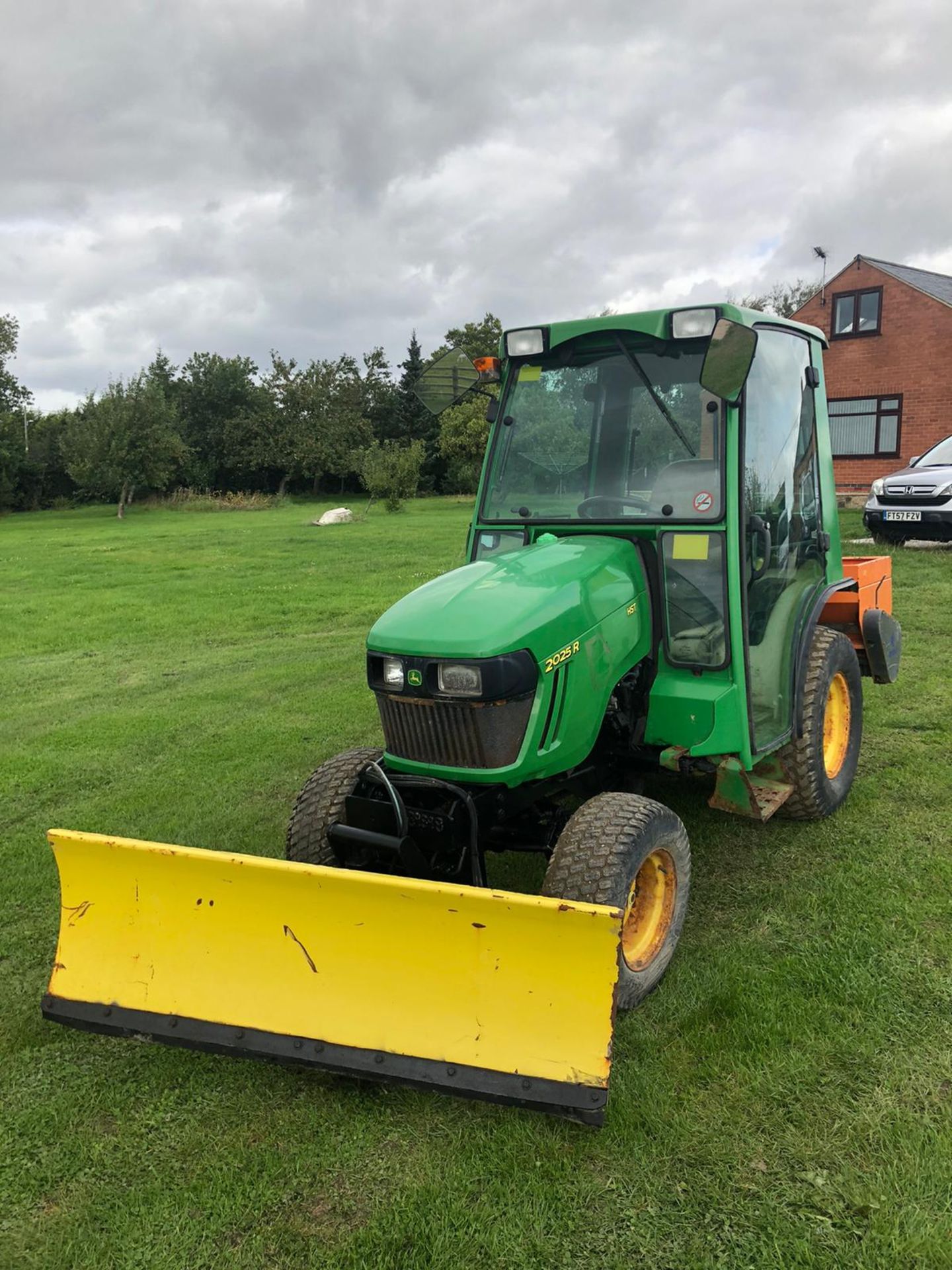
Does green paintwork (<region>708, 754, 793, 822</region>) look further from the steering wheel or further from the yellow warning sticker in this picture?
the steering wheel

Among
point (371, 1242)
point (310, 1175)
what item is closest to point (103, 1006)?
point (310, 1175)

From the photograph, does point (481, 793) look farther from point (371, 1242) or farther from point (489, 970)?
point (371, 1242)

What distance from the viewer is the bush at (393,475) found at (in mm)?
31391

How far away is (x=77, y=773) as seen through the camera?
19.3 feet

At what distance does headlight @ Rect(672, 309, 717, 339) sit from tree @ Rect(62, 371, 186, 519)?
33.4 metres

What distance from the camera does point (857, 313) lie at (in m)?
20.9

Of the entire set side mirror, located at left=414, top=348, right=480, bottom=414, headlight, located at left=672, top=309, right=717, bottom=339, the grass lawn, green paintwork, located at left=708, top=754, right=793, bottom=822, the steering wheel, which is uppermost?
headlight, located at left=672, top=309, right=717, bottom=339

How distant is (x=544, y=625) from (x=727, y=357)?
1.11m

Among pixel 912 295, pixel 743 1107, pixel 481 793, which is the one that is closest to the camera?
pixel 743 1107

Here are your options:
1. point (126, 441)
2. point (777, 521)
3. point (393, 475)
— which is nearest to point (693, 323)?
point (777, 521)

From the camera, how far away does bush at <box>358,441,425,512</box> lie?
3139cm

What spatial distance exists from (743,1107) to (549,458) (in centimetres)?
273

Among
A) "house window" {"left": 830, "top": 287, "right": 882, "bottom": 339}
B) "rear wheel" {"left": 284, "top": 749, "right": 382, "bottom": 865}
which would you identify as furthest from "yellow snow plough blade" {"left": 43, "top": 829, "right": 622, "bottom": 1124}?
"house window" {"left": 830, "top": 287, "right": 882, "bottom": 339}

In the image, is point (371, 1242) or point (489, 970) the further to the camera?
point (489, 970)
